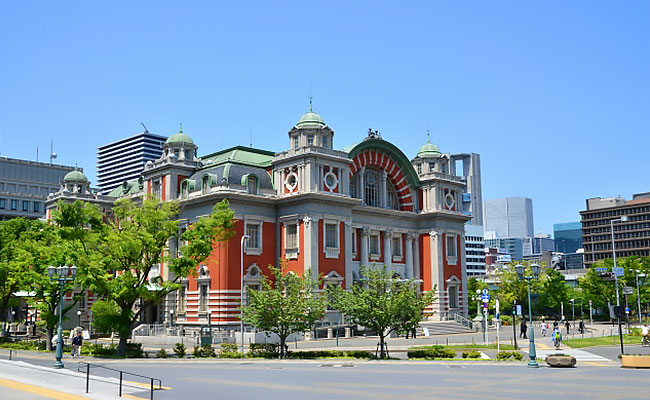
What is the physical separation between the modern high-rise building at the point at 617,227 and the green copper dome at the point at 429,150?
8680 cm

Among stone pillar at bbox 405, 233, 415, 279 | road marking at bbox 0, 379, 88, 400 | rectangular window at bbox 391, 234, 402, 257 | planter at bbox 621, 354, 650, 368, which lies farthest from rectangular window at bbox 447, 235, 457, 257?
road marking at bbox 0, 379, 88, 400

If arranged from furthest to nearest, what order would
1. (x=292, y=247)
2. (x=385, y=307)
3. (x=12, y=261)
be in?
1. (x=292, y=247)
2. (x=12, y=261)
3. (x=385, y=307)

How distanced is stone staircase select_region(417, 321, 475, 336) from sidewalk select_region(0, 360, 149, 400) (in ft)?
146

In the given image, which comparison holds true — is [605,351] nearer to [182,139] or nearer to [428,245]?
[428,245]

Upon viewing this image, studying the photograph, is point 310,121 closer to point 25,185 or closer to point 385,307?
point 385,307

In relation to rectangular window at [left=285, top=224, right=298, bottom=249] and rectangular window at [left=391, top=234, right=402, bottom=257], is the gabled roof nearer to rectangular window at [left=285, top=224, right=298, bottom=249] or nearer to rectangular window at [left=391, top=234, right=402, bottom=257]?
rectangular window at [left=285, top=224, right=298, bottom=249]

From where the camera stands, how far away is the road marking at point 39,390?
22959 millimetres

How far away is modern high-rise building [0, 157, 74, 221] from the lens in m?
128

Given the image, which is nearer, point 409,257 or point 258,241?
point 258,241

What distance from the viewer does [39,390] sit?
25.0m

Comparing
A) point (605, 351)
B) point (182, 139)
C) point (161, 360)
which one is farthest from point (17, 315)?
point (605, 351)

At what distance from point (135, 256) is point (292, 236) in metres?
23.0

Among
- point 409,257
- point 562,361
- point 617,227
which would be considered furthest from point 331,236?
point 617,227

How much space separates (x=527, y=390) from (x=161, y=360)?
83.5 feet
